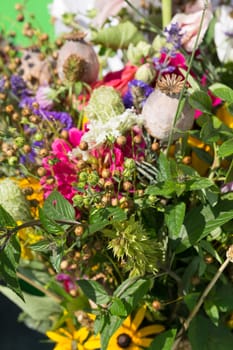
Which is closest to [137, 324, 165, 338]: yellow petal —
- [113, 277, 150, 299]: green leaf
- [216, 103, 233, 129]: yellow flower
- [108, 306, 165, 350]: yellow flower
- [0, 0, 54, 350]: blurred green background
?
[108, 306, 165, 350]: yellow flower

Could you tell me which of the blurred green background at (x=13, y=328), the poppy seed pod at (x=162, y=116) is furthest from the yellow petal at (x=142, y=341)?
the blurred green background at (x=13, y=328)

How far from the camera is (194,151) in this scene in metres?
0.54

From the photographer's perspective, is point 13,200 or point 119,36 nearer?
point 13,200

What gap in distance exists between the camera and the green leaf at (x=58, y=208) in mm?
443

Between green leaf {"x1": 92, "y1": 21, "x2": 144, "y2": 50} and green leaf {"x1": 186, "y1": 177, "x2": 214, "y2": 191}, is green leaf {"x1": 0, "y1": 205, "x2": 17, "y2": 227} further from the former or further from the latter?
green leaf {"x1": 92, "y1": 21, "x2": 144, "y2": 50}

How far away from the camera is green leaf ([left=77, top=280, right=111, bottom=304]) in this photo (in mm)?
494

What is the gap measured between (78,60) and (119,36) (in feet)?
0.31

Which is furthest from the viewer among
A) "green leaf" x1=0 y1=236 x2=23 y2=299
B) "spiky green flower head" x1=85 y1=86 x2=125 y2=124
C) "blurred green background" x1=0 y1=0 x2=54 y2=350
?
"blurred green background" x1=0 y1=0 x2=54 y2=350

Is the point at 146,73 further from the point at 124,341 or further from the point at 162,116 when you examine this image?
the point at 124,341

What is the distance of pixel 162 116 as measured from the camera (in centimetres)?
49

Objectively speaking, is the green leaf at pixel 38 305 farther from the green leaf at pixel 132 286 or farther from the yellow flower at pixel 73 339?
the green leaf at pixel 132 286

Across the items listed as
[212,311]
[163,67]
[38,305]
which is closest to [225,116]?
[163,67]

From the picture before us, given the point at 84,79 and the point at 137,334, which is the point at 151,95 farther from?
the point at 137,334

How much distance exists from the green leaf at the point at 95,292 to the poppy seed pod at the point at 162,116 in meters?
0.13
